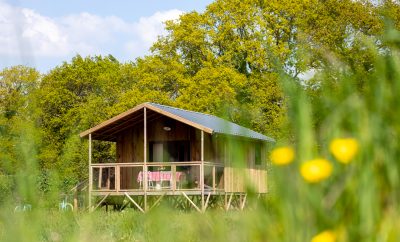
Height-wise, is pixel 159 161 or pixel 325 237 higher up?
pixel 159 161

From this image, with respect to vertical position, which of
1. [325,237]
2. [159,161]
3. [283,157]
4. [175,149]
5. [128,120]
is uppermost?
[128,120]

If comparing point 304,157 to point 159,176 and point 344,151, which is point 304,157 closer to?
point 344,151

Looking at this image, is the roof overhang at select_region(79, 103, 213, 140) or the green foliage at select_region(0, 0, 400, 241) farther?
the roof overhang at select_region(79, 103, 213, 140)

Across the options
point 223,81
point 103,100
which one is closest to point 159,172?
point 223,81

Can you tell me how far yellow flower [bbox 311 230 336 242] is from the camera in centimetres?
105

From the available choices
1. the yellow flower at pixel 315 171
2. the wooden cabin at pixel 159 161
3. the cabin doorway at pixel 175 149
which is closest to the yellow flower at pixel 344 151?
the yellow flower at pixel 315 171

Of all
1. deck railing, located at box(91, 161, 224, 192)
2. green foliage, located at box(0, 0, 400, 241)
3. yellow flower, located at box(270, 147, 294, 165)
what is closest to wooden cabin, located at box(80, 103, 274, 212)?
deck railing, located at box(91, 161, 224, 192)

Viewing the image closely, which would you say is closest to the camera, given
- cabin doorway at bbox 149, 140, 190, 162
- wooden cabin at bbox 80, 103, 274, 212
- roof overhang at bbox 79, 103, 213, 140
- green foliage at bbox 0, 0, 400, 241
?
green foliage at bbox 0, 0, 400, 241

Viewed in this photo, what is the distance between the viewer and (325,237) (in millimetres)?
1061

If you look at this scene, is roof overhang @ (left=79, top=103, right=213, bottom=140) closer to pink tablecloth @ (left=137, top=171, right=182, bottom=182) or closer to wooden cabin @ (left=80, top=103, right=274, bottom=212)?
wooden cabin @ (left=80, top=103, right=274, bottom=212)

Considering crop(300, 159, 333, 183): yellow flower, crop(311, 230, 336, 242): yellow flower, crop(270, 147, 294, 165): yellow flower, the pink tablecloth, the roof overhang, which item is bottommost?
crop(311, 230, 336, 242): yellow flower

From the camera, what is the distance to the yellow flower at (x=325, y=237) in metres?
1.05

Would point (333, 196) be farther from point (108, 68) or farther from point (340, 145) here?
point (108, 68)

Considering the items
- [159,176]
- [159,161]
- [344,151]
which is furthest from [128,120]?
[344,151]
